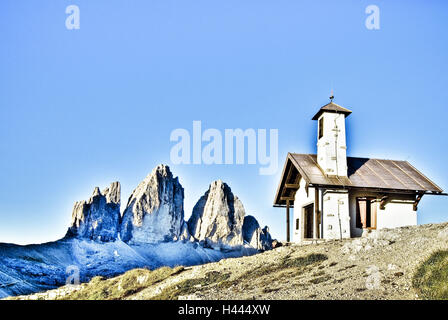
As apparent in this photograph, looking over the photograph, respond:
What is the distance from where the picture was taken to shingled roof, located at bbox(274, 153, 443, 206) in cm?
2309

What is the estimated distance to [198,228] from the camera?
449ft

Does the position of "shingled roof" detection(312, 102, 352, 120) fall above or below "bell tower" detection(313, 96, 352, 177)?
above

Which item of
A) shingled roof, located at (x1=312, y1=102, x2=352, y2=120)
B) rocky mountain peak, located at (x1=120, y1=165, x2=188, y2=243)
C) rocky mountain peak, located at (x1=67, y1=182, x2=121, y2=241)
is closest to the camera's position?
shingled roof, located at (x1=312, y1=102, x2=352, y2=120)

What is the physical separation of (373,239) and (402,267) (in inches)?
175

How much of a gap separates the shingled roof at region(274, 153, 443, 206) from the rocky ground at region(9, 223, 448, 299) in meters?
3.76

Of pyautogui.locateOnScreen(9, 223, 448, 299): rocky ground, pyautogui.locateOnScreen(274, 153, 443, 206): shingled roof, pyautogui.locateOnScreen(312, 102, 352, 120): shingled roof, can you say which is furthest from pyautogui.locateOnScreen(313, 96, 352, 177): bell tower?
pyautogui.locateOnScreen(9, 223, 448, 299): rocky ground

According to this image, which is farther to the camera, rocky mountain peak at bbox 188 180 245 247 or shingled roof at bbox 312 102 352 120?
rocky mountain peak at bbox 188 180 245 247

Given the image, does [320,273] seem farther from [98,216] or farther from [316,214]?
[98,216]

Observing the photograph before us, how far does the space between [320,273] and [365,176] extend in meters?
10.7

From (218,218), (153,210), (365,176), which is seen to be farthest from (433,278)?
(218,218)

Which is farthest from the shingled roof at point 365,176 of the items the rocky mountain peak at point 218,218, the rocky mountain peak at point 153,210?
the rocky mountain peak at point 218,218

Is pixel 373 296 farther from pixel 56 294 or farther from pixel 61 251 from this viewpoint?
pixel 61 251

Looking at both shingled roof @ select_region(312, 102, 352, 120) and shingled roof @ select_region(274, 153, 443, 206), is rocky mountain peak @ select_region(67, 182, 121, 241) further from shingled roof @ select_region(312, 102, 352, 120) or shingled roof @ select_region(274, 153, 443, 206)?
shingled roof @ select_region(312, 102, 352, 120)
